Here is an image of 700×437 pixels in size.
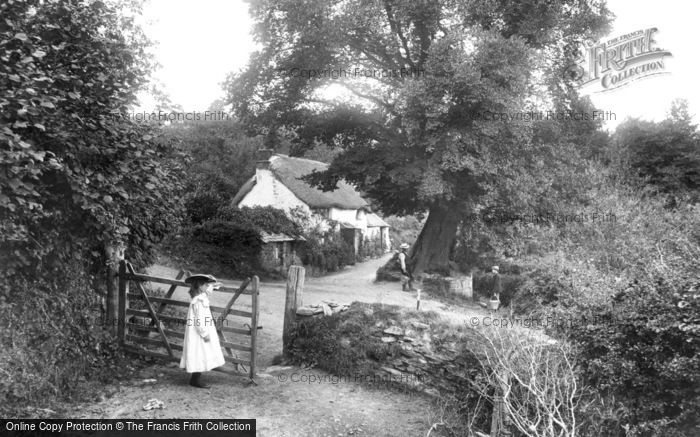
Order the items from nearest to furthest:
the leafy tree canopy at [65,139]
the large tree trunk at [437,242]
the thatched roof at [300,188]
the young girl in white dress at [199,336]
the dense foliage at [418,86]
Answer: the leafy tree canopy at [65,139], the young girl in white dress at [199,336], the dense foliage at [418,86], the large tree trunk at [437,242], the thatched roof at [300,188]

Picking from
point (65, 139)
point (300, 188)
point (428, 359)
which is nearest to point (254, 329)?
point (428, 359)

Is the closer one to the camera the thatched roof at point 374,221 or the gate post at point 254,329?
the gate post at point 254,329

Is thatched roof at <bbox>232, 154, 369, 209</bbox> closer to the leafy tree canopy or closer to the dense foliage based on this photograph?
the dense foliage

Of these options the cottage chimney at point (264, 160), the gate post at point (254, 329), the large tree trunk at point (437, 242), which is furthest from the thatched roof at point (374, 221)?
the gate post at point (254, 329)

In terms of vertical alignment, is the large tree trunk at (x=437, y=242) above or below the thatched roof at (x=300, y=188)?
below

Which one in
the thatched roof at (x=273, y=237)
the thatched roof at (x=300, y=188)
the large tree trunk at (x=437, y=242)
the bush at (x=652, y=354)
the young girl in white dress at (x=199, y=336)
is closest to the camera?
the bush at (x=652, y=354)

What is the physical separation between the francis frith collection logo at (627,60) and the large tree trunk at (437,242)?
767 cm

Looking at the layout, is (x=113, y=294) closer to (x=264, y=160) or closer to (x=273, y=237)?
(x=273, y=237)

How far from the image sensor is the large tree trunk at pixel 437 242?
22344 mm

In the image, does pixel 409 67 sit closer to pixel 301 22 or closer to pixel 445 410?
pixel 301 22

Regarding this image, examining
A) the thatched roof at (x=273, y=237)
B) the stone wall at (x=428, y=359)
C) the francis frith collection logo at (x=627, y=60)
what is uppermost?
the francis frith collection logo at (x=627, y=60)

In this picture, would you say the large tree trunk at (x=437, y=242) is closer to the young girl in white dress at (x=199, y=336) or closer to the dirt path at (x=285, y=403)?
the dirt path at (x=285, y=403)

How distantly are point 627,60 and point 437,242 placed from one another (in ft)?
33.1

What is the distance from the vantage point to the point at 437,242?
74.1 ft
